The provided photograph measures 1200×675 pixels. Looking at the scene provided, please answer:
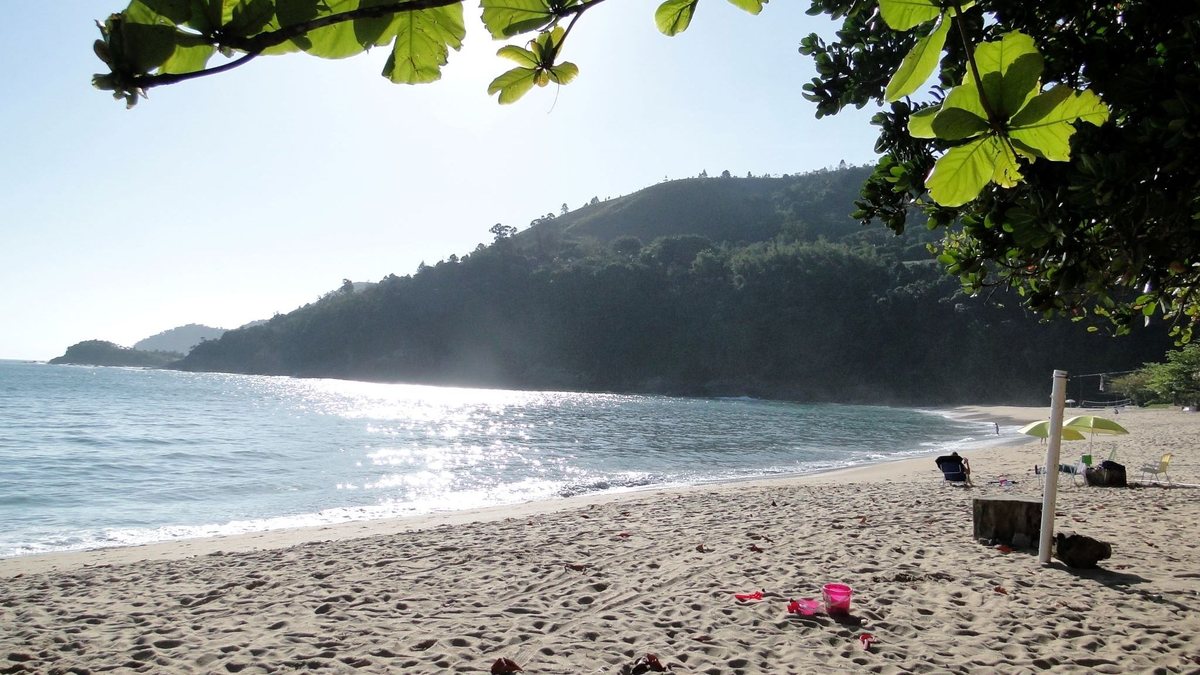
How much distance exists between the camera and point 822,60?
3.14 meters

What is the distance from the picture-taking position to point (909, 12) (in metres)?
0.65

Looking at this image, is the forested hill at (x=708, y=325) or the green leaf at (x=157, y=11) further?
the forested hill at (x=708, y=325)

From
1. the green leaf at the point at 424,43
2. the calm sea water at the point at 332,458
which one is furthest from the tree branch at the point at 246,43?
the calm sea water at the point at 332,458

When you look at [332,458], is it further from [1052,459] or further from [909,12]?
[909,12]

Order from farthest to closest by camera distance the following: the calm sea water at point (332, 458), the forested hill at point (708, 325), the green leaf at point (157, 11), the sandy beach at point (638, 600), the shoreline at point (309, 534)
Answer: the forested hill at point (708, 325) < the calm sea water at point (332, 458) < the shoreline at point (309, 534) < the sandy beach at point (638, 600) < the green leaf at point (157, 11)

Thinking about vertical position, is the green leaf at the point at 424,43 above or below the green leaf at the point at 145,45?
above

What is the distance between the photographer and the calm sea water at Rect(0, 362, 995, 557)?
45.5ft

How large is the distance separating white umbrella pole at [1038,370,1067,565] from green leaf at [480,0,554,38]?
609 cm

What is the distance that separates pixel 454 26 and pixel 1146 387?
159 feet

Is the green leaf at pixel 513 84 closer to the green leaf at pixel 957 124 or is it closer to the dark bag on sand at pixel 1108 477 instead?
the green leaf at pixel 957 124

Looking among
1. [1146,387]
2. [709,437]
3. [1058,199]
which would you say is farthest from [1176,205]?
[1146,387]

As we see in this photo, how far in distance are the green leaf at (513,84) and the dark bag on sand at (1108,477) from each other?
44.6 ft

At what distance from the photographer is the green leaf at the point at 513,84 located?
0.79m

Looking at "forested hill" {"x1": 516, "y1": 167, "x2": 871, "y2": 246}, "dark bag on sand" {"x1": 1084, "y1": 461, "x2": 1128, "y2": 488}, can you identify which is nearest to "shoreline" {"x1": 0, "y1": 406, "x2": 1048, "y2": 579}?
"dark bag on sand" {"x1": 1084, "y1": 461, "x2": 1128, "y2": 488}
